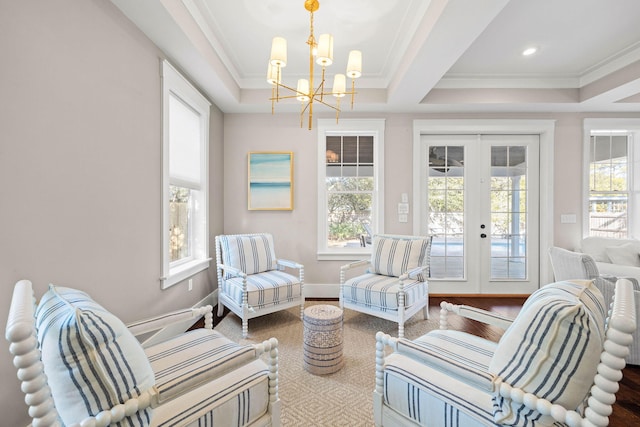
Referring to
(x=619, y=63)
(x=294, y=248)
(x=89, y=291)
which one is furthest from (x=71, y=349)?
(x=619, y=63)

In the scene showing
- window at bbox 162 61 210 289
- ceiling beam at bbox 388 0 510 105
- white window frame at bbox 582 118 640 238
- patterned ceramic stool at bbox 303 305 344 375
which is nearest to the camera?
ceiling beam at bbox 388 0 510 105

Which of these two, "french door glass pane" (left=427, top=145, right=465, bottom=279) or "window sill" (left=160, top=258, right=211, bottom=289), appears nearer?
"window sill" (left=160, top=258, right=211, bottom=289)

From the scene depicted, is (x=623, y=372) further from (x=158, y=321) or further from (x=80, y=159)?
(x=80, y=159)

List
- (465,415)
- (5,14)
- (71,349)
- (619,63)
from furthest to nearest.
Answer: (619,63) → (5,14) → (465,415) → (71,349)

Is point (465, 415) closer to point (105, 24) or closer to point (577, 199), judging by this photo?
point (105, 24)

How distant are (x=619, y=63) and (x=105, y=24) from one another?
4.78 meters

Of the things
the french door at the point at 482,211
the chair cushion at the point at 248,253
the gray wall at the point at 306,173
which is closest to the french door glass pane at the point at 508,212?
the french door at the point at 482,211

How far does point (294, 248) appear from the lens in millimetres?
3992

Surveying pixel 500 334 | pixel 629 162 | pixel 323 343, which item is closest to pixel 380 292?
pixel 323 343

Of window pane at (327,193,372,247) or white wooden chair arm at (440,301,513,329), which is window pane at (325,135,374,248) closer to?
window pane at (327,193,372,247)

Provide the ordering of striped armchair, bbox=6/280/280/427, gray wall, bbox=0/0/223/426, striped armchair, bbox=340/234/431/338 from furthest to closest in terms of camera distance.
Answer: striped armchair, bbox=340/234/431/338, gray wall, bbox=0/0/223/426, striped armchair, bbox=6/280/280/427

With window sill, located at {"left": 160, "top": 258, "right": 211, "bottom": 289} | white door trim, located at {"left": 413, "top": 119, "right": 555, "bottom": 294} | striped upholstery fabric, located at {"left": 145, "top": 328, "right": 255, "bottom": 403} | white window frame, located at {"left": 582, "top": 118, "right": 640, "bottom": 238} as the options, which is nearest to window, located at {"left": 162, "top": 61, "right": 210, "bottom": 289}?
window sill, located at {"left": 160, "top": 258, "right": 211, "bottom": 289}

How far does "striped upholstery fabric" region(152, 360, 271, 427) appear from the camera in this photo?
42.8 inches

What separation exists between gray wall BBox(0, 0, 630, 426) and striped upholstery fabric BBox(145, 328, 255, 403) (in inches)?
26.2
